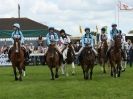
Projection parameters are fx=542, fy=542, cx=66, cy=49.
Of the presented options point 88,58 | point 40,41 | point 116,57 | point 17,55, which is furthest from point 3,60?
point 88,58

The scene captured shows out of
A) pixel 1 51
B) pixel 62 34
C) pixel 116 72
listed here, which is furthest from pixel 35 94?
pixel 1 51

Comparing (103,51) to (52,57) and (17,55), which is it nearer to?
(52,57)

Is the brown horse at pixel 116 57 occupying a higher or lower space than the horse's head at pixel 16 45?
lower

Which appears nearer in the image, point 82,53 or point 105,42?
point 82,53

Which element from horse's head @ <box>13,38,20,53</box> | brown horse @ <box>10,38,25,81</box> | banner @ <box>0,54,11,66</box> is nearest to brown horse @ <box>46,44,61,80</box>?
brown horse @ <box>10,38,25,81</box>

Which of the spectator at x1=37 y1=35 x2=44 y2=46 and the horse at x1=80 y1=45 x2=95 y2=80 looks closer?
the horse at x1=80 y1=45 x2=95 y2=80

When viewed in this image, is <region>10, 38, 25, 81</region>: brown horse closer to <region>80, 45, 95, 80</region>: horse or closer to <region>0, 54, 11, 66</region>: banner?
<region>80, 45, 95, 80</region>: horse

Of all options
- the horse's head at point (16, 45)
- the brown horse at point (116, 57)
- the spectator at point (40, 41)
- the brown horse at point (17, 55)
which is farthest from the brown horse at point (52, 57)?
the spectator at point (40, 41)

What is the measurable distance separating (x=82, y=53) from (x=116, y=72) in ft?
8.27

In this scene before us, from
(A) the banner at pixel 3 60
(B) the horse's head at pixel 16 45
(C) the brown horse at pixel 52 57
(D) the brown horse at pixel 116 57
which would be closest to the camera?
(B) the horse's head at pixel 16 45

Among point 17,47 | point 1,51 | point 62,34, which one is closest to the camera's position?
point 17,47

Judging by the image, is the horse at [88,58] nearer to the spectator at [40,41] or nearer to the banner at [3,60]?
the spectator at [40,41]

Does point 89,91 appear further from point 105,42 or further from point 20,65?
point 105,42

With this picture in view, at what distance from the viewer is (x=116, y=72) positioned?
2850cm
